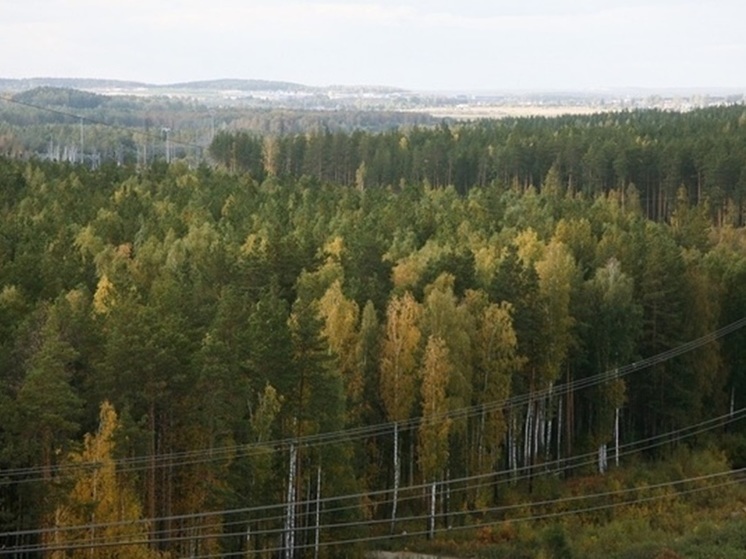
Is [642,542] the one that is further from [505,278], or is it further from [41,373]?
[41,373]

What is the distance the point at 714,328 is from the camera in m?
44.8

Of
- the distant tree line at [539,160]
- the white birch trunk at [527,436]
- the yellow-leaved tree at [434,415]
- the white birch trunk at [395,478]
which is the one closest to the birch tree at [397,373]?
the white birch trunk at [395,478]

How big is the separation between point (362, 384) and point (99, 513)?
957 centimetres

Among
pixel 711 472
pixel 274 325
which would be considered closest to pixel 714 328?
pixel 711 472

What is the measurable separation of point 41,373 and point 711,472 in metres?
21.3

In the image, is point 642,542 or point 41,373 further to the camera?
point 642,542

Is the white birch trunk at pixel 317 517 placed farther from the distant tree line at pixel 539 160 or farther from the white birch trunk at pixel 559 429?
the distant tree line at pixel 539 160

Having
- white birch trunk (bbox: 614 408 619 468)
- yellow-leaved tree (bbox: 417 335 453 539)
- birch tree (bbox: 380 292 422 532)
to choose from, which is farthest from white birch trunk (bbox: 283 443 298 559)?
white birch trunk (bbox: 614 408 619 468)

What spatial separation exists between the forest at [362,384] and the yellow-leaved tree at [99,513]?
0.06 metres

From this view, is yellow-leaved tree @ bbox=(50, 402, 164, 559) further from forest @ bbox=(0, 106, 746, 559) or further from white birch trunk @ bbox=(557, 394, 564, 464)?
white birch trunk @ bbox=(557, 394, 564, 464)

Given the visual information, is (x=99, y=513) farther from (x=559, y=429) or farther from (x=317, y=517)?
(x=559, y=429)

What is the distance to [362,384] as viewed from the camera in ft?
108

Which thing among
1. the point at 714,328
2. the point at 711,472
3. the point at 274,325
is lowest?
the point at 711,472

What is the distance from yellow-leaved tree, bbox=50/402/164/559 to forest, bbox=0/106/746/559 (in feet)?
0.19
